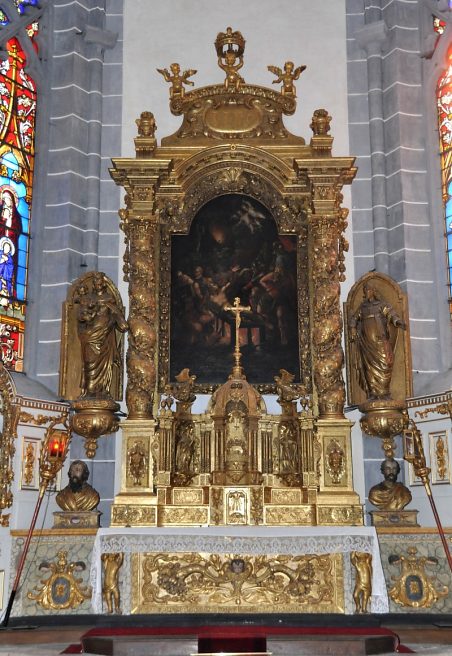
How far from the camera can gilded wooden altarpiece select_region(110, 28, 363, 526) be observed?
9.67m

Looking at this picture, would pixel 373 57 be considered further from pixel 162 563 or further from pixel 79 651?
pixel 79 651

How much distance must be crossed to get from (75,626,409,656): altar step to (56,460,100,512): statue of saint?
2443 mm

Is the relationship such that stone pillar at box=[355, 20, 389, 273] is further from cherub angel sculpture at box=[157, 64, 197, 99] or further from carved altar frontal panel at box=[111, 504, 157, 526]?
carved altar frontal panel at box=[111, 504, 157, 526]

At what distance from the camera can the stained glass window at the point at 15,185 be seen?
11.1 meters

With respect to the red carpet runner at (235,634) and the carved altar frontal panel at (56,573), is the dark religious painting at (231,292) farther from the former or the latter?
the red carpet runner at (235,634)

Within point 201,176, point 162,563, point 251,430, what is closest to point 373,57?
point 201,176

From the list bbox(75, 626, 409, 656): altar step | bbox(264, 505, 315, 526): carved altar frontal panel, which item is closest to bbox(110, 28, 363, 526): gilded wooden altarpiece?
bbox(264, 505, 315, 526): carved altar frontal panel

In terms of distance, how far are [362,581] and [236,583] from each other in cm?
124

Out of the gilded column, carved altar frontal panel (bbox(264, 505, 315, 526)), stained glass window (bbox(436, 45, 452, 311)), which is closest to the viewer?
carved altar frontal panel (bbox(264, 505, 315, 526))

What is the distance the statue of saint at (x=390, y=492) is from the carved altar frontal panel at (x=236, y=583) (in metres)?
0.89

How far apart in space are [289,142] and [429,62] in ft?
8.06

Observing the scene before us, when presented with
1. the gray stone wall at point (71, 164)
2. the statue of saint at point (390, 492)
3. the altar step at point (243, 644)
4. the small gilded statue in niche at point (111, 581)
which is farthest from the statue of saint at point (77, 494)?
the statue of saint at point (390, 492)

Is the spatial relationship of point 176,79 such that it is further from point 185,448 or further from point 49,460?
point 49,460

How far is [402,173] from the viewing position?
11523 mm
